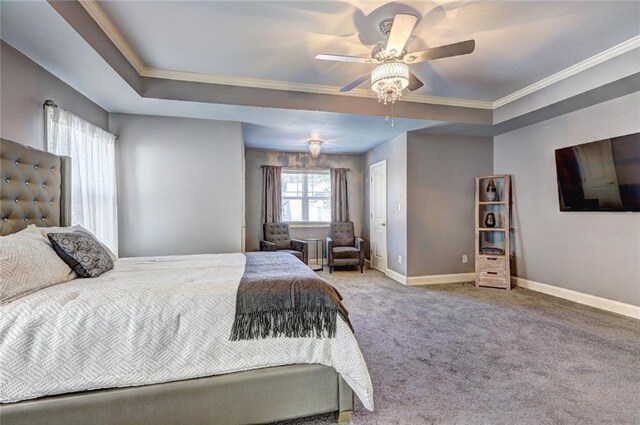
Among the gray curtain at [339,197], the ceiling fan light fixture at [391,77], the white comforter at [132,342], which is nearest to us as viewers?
the white comforter at [132,342]

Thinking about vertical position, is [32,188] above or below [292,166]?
below

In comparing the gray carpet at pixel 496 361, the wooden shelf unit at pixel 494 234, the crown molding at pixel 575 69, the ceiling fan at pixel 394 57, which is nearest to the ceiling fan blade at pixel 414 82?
the ceiling fan at pixel 394 57

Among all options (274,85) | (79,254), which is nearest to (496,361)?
(79,254)

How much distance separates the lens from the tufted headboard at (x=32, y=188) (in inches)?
78.5

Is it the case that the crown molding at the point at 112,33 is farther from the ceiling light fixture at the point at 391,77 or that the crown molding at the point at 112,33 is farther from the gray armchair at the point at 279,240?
the gray armchair at the point at 279,240

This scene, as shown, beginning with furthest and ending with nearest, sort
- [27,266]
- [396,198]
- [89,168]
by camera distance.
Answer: [396,198] < [89,168] < [27,266]

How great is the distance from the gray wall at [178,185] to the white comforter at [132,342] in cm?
223

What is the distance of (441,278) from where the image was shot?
4734 millimetres

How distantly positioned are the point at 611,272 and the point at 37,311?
4.99 m

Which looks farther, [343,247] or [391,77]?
[343,247]

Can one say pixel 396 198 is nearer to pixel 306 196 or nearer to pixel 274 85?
pixel 306 196

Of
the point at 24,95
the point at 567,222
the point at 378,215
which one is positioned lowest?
the point at 567,222

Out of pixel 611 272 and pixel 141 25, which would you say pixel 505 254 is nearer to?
pixel 611 272

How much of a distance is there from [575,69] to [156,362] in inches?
175
